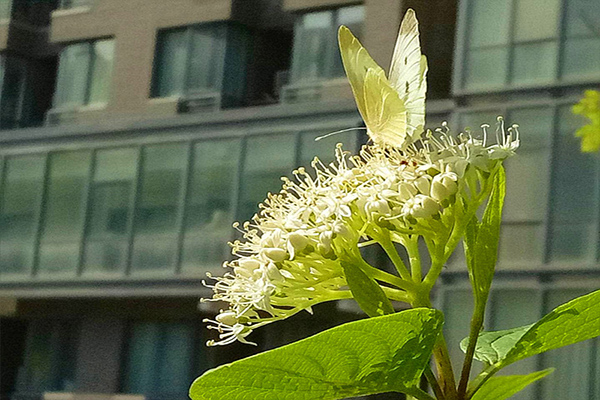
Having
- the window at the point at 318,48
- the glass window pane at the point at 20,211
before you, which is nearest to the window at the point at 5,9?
the glass window pane at the point at 20,211

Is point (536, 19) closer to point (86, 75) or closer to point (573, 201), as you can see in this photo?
point (573, 201)

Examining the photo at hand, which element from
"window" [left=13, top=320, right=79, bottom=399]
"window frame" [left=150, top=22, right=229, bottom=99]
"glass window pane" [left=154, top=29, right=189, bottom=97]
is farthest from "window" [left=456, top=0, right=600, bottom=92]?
"window" [left=13, top=320, right=79, bottom=399]

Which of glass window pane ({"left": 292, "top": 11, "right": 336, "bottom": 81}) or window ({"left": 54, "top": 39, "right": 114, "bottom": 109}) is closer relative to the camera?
glass window pane ({"left": 292, "top": 11, "right": 336, "bottom": 81})

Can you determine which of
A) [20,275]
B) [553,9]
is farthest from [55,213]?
[553,9]

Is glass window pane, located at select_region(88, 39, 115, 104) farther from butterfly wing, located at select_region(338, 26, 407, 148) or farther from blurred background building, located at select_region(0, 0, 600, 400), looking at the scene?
butterfly wing, located at select_region(338, 26, 407, 148)

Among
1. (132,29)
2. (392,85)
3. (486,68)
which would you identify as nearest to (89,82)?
(132,29)

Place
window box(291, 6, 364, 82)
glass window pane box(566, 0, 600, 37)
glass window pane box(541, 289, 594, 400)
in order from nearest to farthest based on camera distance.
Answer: glass window pane box(541, 289, 594, 400) → glass window pane box(566, 0, 600, 37) → window box(291, 6, 364, 82)

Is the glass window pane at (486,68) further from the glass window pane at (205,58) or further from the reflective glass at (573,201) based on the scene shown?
the glass window pane at (205,58)

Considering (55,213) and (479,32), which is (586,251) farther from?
(55,213)
